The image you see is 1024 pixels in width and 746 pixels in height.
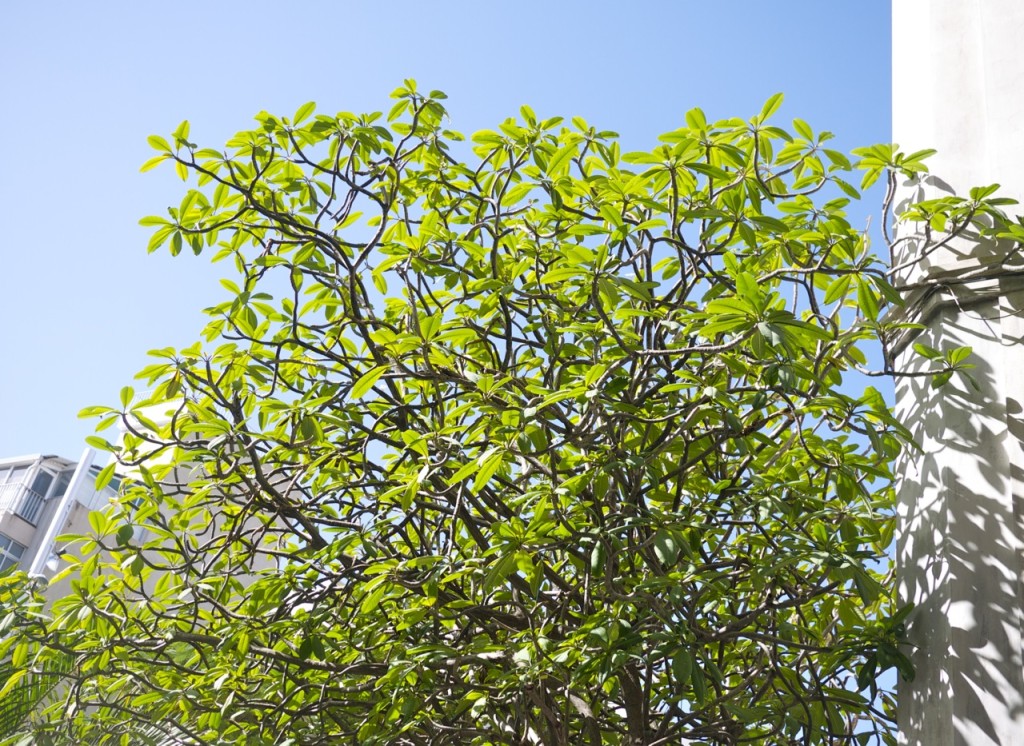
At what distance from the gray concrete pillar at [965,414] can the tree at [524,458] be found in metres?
0.13

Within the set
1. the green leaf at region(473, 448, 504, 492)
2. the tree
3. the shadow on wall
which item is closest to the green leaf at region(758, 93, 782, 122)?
the tree

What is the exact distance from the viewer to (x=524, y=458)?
2.95 m

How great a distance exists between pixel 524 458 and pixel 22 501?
21750mm

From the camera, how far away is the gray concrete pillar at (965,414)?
2.52m

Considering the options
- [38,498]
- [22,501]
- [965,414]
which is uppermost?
[965,414]

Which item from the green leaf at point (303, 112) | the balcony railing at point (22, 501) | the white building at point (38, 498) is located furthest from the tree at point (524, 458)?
the balcony railing at point (22, 501)

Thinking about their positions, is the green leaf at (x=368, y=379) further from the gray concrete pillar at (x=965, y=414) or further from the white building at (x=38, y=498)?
the white building at (x=38, y=498)

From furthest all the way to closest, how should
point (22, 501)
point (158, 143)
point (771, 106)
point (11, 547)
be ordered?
1. point (22, 501)
2. point (11, 547)
3. point (158, 143)
4. point (771, 106)

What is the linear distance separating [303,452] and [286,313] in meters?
0.57

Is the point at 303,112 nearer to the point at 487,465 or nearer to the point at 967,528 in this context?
the point at 487,465

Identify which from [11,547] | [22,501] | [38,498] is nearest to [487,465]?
[11,547]

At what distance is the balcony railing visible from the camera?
69.9 ft

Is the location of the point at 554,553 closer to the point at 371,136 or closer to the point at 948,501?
the point at 948,501

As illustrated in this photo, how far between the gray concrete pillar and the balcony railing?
72.1 ft
